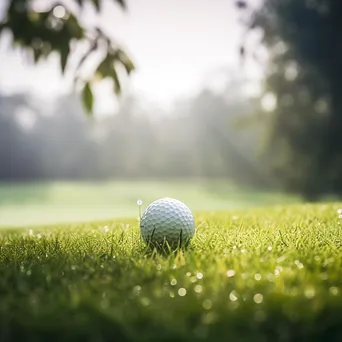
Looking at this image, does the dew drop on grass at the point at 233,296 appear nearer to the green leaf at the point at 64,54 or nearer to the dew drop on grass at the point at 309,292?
the dew drop on grass at the point at 309,292

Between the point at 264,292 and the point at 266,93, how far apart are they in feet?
66.2

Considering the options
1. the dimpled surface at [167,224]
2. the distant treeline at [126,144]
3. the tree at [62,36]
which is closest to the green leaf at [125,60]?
the tree at [62,36]

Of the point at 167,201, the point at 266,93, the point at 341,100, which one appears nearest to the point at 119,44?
the point at 167,201

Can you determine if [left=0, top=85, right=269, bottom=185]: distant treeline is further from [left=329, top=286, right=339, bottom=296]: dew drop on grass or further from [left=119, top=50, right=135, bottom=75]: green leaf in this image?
[left=329, top=286, right=339, bottom=296]: dew drop on grass

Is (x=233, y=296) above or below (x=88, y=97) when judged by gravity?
below

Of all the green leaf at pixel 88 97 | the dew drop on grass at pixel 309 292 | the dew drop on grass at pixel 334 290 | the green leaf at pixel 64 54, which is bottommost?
the dew drop on grass at pixel 334 290

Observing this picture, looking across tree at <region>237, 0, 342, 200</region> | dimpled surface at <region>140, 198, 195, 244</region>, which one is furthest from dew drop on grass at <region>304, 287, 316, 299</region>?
tree at <region>237, 0, 342, 200</region>

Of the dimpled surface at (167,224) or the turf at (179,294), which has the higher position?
the dimpled surface at (167,224)

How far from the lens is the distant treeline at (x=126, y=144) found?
3741 centimetres

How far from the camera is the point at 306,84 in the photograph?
19531 millimetres

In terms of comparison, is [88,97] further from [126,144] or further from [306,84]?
[126,144]

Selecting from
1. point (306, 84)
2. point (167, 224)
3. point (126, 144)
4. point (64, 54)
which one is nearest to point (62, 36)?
point (64, 54)

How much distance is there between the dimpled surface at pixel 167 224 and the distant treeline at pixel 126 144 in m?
33.2

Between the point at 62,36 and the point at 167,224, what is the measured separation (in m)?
1.52
